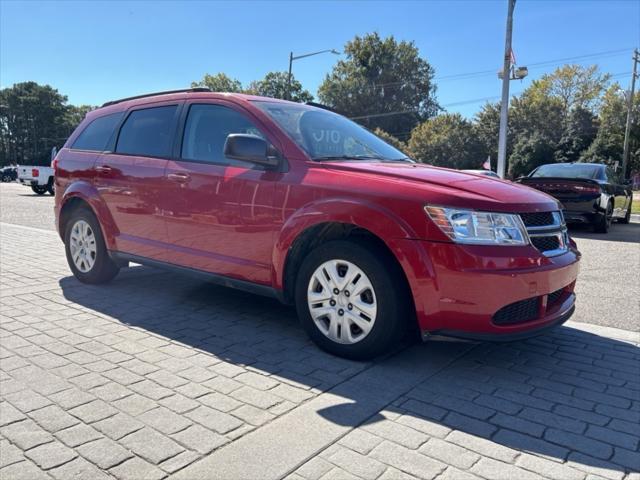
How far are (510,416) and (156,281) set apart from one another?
4152 mm

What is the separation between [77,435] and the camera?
2465mm

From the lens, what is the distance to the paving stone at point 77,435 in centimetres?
241

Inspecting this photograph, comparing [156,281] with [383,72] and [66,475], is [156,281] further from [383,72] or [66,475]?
[383,72]

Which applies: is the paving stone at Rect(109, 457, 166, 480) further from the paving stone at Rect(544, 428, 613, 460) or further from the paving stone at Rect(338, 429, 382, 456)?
the paving stone at Rect(544, 428, 613, 460)

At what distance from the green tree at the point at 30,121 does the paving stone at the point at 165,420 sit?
87949 millimetres

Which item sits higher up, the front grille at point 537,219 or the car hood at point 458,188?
the car hood at point 458,188

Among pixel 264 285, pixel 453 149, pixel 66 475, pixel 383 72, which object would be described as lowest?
pixel 66 475

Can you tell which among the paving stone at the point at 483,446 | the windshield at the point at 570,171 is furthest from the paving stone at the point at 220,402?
the windshield at the point at 570,171

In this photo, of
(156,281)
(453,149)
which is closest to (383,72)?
(453,149)

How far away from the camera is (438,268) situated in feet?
9.89

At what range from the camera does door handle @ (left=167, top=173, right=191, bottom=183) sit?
4242 millimetres

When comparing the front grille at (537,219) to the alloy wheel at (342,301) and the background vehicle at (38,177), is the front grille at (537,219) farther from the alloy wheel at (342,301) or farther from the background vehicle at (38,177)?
the background vehicle at (38,177)

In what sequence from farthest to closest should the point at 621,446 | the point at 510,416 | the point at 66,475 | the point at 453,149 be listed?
the point at 453,149
the point at 510,416
the point at 621,446
the point at 66,475

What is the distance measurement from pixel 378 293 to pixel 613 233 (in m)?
10.3
